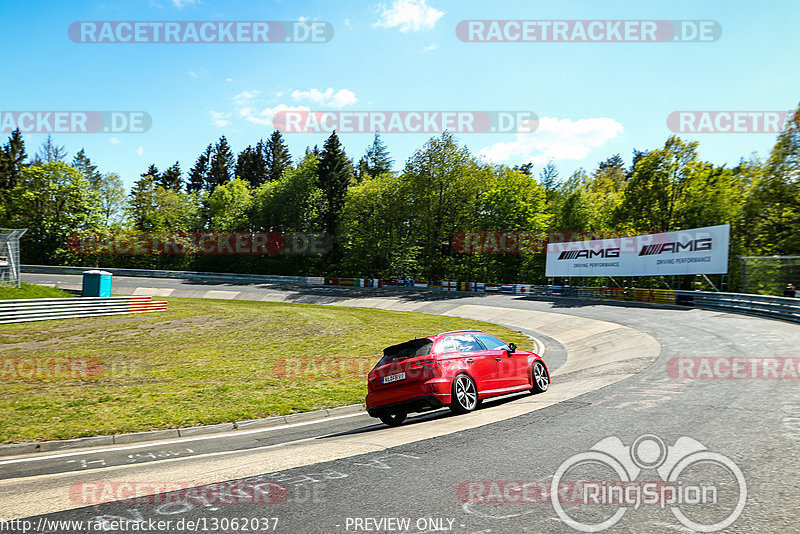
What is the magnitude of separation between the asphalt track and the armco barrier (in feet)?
62.3

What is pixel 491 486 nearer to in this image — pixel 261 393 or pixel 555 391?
pixel 555 391

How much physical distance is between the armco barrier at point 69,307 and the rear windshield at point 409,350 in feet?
72.9

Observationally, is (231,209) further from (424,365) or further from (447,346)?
(424,365)

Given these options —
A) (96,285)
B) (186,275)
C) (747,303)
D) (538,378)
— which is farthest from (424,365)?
(186,275)

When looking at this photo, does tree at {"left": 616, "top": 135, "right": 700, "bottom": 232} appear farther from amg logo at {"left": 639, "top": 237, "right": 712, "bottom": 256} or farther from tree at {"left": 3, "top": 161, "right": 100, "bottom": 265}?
tree at {"left": 3, "top": 161, "right": 100, "bottom": 265}

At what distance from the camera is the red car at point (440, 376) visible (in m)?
8.83

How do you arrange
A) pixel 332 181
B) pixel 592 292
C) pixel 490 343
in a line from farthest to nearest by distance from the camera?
pixel 332 181, pixel 592 292, pixel 490 343

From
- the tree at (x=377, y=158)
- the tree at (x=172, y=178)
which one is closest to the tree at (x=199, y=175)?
the tree at (x=172, y=178)

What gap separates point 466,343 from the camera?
32.4 feet

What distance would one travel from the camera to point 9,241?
83.9 ft

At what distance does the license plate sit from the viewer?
901 cm

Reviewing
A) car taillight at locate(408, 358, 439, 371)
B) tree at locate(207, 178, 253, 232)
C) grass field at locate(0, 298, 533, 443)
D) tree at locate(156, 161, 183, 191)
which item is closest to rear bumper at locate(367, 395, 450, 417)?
car taillight at locate(408, 358, 439, 371)

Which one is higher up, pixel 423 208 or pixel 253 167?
pixel 253 167

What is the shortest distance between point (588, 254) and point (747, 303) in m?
14.9
